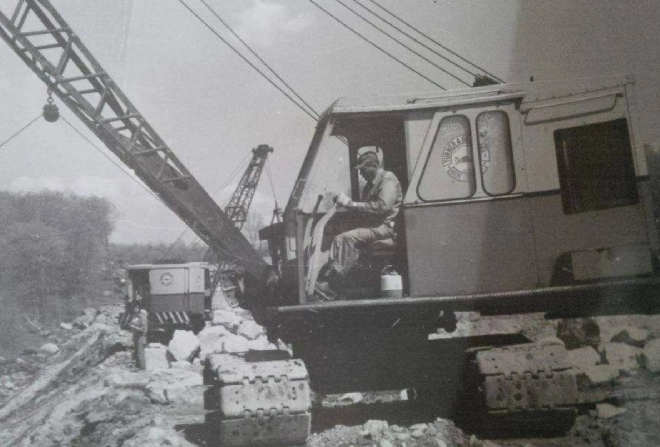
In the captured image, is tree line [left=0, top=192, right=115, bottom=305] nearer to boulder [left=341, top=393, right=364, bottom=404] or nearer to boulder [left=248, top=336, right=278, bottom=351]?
boulder [left=248, top=336, right=278, bottom=351]

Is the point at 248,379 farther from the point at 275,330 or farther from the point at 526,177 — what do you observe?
the point at 526,177

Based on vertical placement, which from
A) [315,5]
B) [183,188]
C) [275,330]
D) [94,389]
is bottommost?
[94,389]

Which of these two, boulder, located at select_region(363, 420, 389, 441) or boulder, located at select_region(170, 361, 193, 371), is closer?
boulder, located at select_region(363, 420, 389, 441)

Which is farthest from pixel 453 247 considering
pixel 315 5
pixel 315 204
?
pixel 315 5

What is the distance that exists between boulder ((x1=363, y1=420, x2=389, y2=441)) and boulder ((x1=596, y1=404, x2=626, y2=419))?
1.91 metres

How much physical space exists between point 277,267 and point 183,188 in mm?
2577

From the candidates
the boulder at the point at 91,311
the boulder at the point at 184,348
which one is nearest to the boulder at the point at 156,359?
the boulder at the point at 184,348

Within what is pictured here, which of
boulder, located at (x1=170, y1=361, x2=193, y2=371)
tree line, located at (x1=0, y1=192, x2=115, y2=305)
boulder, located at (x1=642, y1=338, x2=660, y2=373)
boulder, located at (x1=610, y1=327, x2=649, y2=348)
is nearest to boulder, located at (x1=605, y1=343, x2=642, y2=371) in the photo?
boulder, located at (x1=642, y1=338, x2=660, y2=373)

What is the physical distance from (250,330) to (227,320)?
3.42 m

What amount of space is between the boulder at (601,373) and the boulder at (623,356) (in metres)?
0.14

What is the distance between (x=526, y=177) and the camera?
500 cm

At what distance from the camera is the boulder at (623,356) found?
593cm

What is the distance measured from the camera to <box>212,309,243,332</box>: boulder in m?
15.9

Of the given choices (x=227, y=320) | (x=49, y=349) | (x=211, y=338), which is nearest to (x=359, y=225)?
(x=211, y=338)
